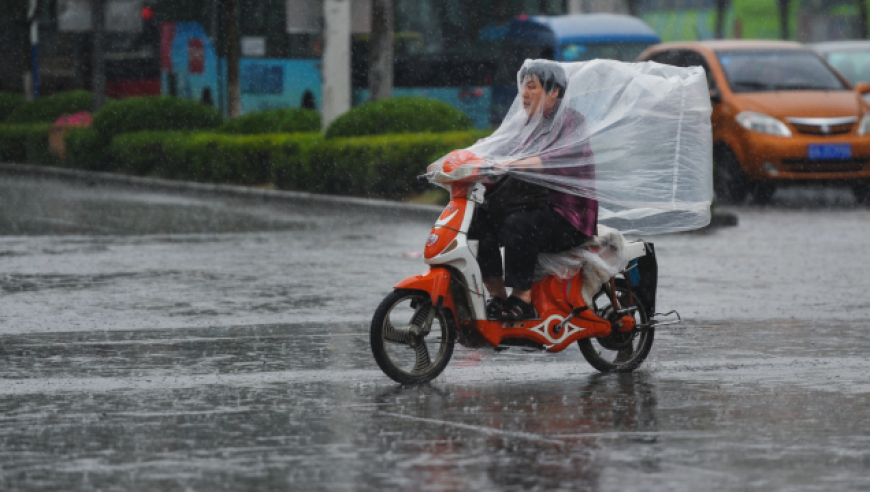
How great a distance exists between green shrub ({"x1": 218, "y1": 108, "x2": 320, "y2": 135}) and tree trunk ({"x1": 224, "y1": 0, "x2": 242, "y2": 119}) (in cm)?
474

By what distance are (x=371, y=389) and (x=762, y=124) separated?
42.6ft

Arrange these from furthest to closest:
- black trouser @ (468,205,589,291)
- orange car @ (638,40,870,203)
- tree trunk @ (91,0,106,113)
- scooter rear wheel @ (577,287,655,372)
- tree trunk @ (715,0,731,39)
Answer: tree trunk @ (715,0,731,39) < tree trunk @ (91,0,106,113) < orange car @ (638,40,870,203) < scooter rear wheel @ (577,287,655,372) < black trouser @ (468,205,589,291)

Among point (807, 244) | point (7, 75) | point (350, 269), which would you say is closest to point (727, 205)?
point (807, 244)

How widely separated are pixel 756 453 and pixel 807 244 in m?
9.15

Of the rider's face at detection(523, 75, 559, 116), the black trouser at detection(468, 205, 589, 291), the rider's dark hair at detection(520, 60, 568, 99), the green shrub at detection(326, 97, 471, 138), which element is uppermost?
the rider's dark hair at detection(520, 60, 568, 99)

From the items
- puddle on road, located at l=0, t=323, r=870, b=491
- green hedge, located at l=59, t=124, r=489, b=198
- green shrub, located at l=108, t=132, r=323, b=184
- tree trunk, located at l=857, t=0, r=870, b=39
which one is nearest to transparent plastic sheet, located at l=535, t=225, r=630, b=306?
puddle on road, located at l=0, t=323, r=870, b=491

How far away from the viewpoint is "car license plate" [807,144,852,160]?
19500 millimetres

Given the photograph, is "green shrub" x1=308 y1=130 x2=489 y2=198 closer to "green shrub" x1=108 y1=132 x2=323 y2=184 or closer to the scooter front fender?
"green shrub" x1=108 y1=132 x2=323 y2=184

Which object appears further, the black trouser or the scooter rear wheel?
the scooter rear wheel

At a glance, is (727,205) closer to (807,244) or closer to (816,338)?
(807,244)

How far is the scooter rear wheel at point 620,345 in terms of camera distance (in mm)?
8172

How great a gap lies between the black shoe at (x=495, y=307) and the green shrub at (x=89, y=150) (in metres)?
22.8

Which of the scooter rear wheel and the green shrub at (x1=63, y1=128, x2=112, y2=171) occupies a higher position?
the scooter rear wheel

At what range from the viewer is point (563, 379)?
796 cm
